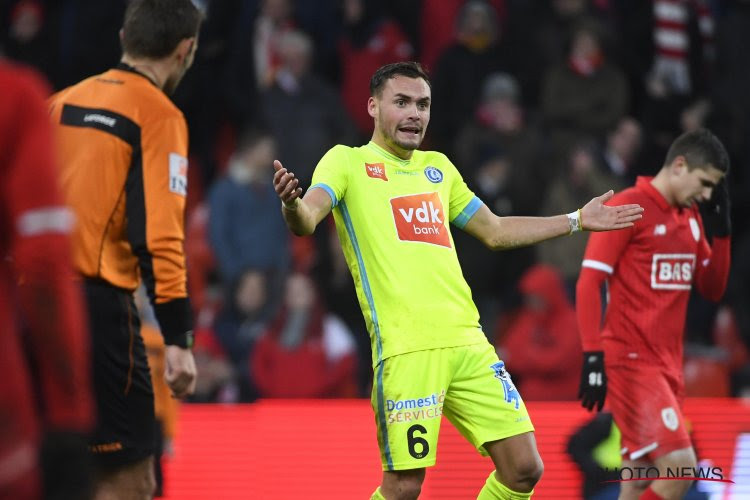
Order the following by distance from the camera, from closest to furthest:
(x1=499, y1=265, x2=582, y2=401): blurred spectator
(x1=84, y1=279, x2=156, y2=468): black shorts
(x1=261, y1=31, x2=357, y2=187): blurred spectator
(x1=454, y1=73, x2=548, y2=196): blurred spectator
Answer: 1. (x1=84, y1=279, x2=156, y2=468): black shorts
2. (x1=499, y1=265, x2=582, y2=401): blurred spectator
3. (x1=454, y1=73, x2=548, y2=196): blurred spectator
4. (x1=261, y1=31, x2=357, y2=187): blurred spectator

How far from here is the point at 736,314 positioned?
1156cm

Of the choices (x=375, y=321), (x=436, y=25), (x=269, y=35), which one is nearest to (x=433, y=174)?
(x=375, y=321)

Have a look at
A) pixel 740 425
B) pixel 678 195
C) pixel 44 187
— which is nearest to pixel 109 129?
pixel 44 187

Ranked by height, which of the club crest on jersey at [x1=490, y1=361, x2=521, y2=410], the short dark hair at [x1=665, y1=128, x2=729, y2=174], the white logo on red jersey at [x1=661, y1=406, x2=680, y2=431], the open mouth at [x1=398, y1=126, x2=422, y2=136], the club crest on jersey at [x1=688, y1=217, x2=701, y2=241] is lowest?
the white logo on red jersey at [x1=661, y1=406, x2=680, y2=431]

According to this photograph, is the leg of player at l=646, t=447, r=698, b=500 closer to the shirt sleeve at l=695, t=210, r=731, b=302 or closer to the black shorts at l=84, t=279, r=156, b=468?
the shirt sleeve at l=695, t=210, r=731, b=302

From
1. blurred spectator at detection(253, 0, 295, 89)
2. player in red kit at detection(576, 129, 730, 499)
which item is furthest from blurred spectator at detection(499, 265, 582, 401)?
player in red kit at detection(576, 129, 730, 499)

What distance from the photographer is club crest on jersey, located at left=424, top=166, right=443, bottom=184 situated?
6248 mm

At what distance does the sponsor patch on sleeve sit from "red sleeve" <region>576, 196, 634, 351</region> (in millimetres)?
2554

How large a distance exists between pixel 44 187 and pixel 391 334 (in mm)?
2866

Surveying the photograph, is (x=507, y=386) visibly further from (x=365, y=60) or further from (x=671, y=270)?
(x=365, y=60)

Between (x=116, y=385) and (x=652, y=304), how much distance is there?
10.5 feet

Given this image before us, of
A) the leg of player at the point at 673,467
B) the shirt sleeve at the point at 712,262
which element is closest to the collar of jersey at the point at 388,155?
the shirt sleeve at the point at 712,262

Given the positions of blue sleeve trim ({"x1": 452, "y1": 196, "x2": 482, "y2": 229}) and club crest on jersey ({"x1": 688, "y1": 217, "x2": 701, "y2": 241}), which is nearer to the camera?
blue sleeve trim ({"x1": 452, "y1": 196, "x2": 482, "y2": 229})

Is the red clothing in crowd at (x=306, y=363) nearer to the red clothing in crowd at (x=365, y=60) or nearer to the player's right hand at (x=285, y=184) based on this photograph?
the red clothing in crowd at (x=365, y=60)
